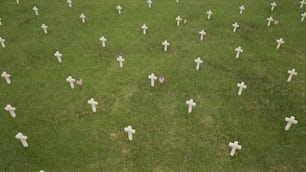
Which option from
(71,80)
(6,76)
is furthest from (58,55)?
(6,76)

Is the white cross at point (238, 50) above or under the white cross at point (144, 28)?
under

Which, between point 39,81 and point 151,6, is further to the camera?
point 151,6

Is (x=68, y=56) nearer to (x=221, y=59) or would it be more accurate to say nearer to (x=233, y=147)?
(x=221, y=59)

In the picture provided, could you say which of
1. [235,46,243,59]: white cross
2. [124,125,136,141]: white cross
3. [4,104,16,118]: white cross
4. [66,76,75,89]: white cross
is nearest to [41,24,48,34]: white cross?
[66,76,75,89]: white cross

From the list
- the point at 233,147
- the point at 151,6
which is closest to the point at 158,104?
the point at 233,147

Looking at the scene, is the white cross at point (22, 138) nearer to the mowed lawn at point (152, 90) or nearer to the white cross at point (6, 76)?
the mowed lawn at point (152, 90)

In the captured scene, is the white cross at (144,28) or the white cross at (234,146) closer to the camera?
the white cross at (234,146)

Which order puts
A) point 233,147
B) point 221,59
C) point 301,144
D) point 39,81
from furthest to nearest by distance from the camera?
point 221,59 → point 39,81 → point 301,144 → point 233,147

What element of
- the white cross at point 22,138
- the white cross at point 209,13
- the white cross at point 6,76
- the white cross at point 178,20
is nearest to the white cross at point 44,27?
the white cross at point 6,76

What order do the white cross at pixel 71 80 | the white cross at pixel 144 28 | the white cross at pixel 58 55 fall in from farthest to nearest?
the white cross at pixel 144 28
the white cross at pixel 58 55
the white cross at pixel 71 80
